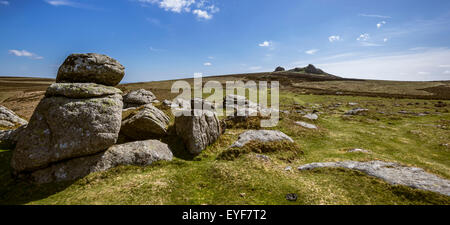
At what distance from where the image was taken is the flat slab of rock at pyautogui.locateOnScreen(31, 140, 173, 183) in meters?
13.9

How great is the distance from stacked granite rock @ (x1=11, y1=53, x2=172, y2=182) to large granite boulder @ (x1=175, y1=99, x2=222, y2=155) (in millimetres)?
3153

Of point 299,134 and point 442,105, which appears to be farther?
point 442,105

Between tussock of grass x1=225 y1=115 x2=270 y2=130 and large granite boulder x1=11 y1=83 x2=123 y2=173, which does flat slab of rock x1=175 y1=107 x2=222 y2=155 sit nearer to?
tussock of grass x1=225 y1=115 x2=270 y2=130

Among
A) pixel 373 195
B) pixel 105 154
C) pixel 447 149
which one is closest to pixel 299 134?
pixel 373 195

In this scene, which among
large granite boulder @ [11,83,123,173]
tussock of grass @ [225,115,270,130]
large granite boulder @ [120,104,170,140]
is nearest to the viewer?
large granite boulder @ [11,83,123,173]

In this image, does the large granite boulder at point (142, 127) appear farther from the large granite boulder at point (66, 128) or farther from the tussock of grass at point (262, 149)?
the tussock of grass at point (262, 149)

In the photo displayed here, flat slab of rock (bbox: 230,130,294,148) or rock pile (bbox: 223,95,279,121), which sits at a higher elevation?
rock pile (bbox: 223,95,279,121)

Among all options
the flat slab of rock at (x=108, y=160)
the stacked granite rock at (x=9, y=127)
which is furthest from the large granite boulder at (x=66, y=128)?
the stacked granite rock at (x=9, y=127)

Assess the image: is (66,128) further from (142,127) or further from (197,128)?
(197,128)

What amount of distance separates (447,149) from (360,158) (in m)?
15.3

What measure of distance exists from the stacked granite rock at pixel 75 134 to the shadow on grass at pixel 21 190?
24.0 inches

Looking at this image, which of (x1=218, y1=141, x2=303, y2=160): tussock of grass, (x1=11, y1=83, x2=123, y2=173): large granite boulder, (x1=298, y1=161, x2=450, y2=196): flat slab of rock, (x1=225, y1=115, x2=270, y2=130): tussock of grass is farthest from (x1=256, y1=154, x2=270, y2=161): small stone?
(x1=11, y1=83, x2=123, y2=173): large granite boulder
